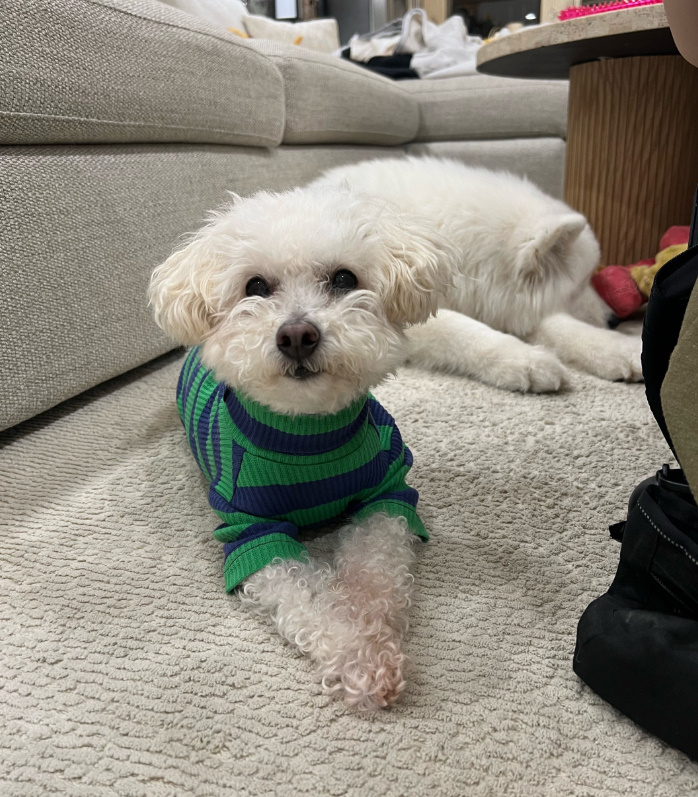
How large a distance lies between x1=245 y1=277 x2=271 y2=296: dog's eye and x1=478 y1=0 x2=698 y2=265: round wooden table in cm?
131

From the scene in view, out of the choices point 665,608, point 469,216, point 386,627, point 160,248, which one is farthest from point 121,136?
point 665,608

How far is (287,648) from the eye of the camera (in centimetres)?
76

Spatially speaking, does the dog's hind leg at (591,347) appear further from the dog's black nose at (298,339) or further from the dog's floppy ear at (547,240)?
the dog's black nose at (298,339)

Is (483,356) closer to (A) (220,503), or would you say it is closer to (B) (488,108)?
(A) (220,503)

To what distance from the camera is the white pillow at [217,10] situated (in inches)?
98.1

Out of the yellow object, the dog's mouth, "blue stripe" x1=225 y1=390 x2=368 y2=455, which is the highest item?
the dog's mouth

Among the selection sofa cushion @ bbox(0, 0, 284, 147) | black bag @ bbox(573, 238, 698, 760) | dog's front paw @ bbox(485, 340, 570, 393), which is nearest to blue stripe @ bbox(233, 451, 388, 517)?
black bag @ bbox(573, 238, 698, 760)

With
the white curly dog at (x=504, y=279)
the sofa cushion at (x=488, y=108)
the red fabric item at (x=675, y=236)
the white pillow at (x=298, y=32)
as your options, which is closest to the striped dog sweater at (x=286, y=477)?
the white curly dog at (x=504, y=279)

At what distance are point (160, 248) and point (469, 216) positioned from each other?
797 millimetres

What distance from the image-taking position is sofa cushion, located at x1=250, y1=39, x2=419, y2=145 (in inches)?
80.7

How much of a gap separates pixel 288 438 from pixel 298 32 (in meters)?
3.46

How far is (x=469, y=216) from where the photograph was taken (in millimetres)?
1710

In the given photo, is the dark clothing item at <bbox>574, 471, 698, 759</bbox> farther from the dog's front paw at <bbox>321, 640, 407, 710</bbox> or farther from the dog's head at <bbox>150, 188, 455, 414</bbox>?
the dog's head at <bbox>150, 188, 455, 414</bbox>

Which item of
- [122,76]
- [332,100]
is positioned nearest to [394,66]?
[332,100]
